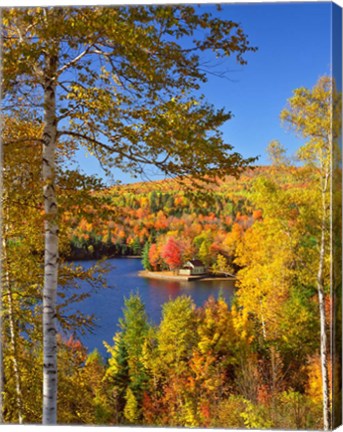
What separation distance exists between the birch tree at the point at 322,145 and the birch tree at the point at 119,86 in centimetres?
51

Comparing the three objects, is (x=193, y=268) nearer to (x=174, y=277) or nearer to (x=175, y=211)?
(x=174, y=277)

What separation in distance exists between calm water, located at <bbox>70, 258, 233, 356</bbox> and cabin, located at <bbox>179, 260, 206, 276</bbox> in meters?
0.09

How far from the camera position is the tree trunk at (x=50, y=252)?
560cm

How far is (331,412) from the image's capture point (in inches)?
209

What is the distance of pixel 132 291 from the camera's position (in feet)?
18.6

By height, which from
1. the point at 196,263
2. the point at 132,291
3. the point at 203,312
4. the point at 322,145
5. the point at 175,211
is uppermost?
the point at 322,145

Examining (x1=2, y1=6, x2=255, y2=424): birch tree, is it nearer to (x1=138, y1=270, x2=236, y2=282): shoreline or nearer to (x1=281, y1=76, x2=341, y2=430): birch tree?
(x1=281, y1=76, x2=341, y2=430): birch tree

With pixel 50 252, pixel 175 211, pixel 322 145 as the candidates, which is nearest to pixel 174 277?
pixel 175 211

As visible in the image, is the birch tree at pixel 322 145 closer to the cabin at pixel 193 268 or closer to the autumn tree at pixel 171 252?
the cabin at pixel 193 268

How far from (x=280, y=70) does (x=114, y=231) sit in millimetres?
1797

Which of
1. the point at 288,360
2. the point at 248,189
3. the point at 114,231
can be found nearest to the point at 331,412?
the point at 288,360

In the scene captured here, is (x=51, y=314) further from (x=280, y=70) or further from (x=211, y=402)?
(x=280, y=70)

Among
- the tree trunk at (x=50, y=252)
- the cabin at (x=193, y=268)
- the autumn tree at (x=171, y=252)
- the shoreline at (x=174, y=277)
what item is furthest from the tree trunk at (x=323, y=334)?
the tree trunk at (x=50, y=252)

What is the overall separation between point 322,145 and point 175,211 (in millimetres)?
1259
